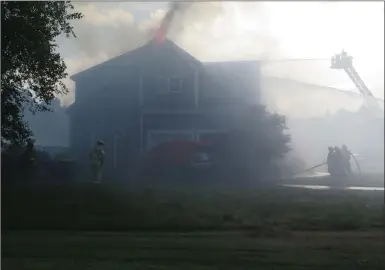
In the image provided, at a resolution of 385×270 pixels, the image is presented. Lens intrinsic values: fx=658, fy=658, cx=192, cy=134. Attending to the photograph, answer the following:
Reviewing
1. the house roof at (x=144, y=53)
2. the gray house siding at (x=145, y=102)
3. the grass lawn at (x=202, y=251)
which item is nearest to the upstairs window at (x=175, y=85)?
the gray house siding at (x=145, y=102)

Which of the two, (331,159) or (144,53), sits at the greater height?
(144,53)

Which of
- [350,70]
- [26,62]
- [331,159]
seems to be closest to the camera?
[350,70]

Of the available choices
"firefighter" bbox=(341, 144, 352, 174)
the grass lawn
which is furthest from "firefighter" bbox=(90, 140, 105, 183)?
"firefighter" bbox=(341, 144, 352, 174)

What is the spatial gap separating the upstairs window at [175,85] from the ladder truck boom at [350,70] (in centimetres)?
105

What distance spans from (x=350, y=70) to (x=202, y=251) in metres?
1.61

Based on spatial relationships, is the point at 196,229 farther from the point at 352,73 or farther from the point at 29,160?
the point at 352,73

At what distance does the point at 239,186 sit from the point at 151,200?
2.07ft

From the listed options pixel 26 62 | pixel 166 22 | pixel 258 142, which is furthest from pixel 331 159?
pixel 26 62

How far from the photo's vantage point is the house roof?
180 inches

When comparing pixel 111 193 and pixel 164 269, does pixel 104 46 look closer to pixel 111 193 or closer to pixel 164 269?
pixel 111 193

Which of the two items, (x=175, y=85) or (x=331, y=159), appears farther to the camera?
(x=331, y=159)

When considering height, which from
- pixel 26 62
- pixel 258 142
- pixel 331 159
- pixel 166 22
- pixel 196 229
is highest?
pixel 166 22

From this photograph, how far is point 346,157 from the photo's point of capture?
4.71m

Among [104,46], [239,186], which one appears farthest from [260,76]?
[104,46]
